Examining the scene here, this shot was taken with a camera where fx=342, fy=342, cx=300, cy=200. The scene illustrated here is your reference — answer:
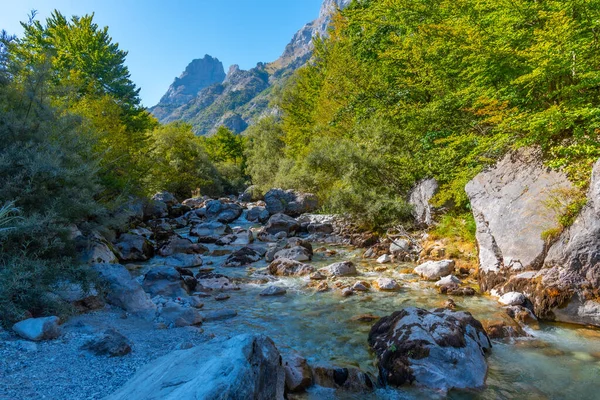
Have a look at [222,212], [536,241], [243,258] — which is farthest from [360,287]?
[222,212]

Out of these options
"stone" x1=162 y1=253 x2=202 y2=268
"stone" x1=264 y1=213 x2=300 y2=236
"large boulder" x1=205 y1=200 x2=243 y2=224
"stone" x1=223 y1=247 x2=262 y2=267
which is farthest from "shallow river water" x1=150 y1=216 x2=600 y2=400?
"large boulder" x1=205 y1=200 x2=243 y2=224

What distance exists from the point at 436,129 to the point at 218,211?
62.1 feet

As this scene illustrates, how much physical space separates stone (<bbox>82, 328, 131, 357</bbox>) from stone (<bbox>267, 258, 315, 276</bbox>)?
22.3 ft

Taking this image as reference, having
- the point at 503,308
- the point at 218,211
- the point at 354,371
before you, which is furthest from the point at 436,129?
the point at 218,211

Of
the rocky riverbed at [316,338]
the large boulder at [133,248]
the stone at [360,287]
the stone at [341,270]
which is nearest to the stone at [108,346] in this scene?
the rocky riverbed at [316,338]

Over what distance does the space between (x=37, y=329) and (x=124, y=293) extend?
2.53 meters

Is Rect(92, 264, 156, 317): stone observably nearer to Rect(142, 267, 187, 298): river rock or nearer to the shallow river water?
Rect(142, 267, 187, 298): river rock

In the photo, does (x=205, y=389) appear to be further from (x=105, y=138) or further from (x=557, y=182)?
(x=105, y=138)

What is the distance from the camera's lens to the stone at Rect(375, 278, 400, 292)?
9.53m

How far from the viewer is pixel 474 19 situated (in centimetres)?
1116

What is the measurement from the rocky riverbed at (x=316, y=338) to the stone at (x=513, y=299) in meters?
0.03

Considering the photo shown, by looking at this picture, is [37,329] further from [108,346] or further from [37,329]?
[108,346]

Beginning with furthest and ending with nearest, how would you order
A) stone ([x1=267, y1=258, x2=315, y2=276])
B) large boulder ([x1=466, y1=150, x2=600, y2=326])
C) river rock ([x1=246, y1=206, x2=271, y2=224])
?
1. river rock ([x1=246, y1=206, x2=271, y2=224])
2. stone ([x1=267, y1=258, x2=315, y2=276])
3. large boulder ([x1=466, y1=150, x2=600, y2=326])

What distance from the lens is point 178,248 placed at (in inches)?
597
